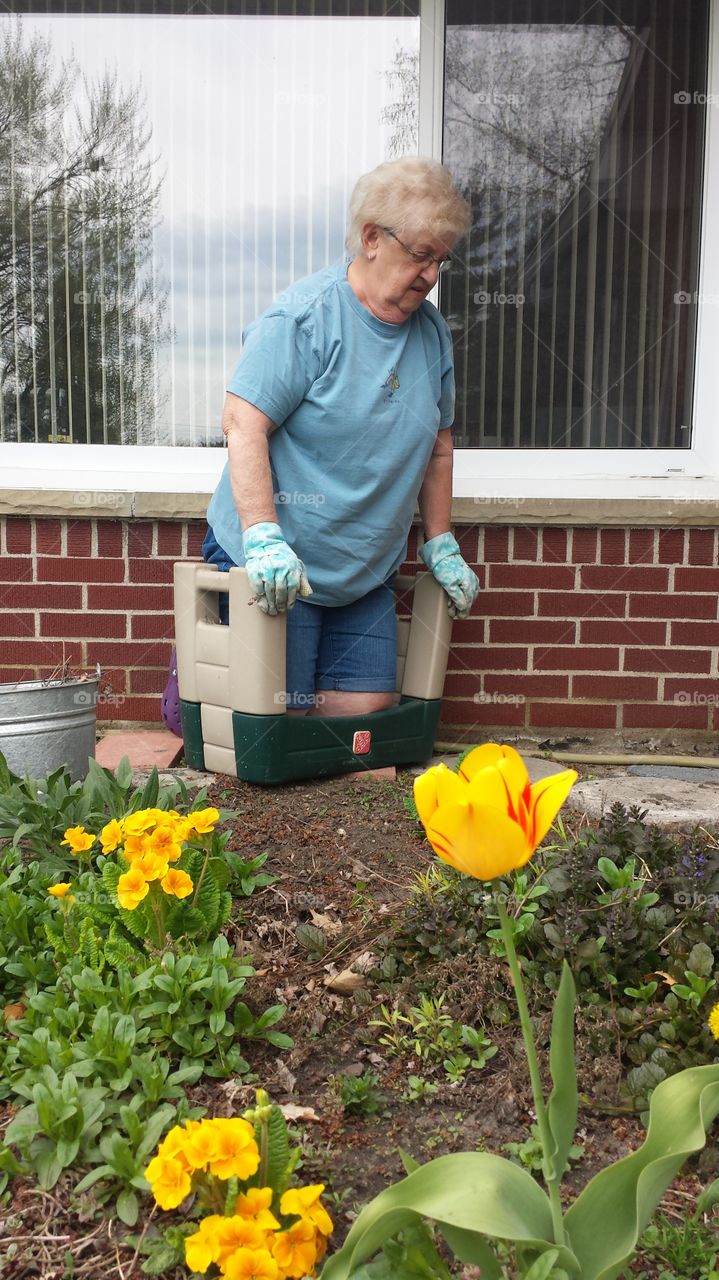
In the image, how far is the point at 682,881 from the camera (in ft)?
A: 5.30

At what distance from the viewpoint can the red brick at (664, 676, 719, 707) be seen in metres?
3.40

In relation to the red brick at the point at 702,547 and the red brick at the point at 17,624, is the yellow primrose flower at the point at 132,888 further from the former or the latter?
the red brick at the point at 702,547

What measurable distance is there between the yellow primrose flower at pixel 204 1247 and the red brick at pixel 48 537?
8.75 feet

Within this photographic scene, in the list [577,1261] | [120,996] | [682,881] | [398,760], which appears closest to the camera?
[577,1261]

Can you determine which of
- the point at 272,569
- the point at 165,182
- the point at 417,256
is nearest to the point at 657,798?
the point at 272,569

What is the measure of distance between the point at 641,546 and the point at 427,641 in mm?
854

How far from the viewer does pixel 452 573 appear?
2.94 metres

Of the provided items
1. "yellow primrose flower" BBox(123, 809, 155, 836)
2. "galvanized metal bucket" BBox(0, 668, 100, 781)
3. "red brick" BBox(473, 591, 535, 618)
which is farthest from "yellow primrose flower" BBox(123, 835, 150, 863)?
"red brick" BBox(473, 591, 535, 618)

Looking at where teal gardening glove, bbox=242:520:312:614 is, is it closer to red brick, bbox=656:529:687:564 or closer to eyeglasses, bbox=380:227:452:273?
eyeglasses, bbox=380:227:452:273

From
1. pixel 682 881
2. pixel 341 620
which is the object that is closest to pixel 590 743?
pixel 341 620

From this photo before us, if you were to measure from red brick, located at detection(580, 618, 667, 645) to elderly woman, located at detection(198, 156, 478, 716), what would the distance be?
0.59 meters

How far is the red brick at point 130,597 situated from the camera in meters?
3.36

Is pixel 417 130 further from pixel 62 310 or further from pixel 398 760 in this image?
pixel 398 760

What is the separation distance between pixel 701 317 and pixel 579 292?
0.42 metres
